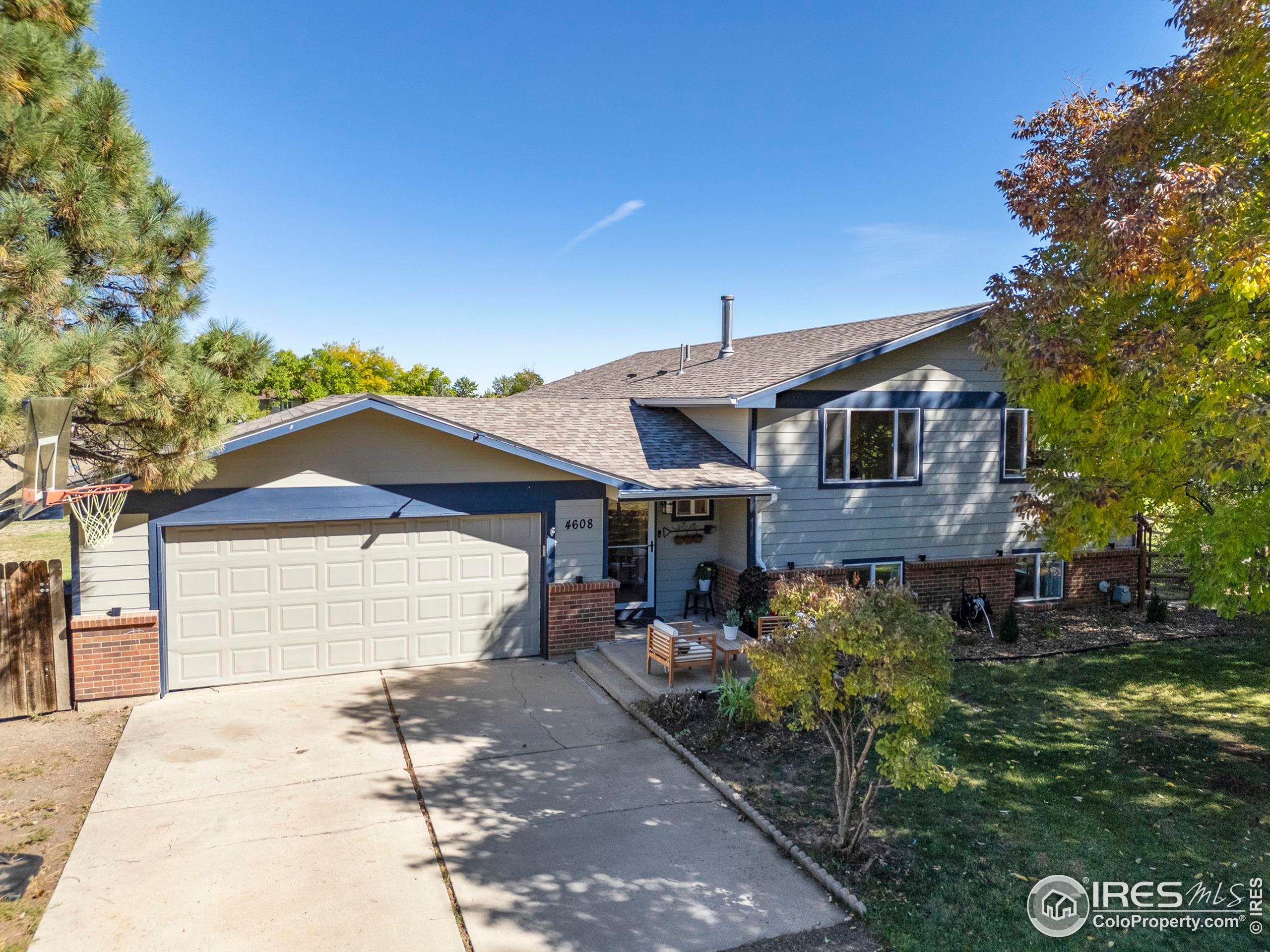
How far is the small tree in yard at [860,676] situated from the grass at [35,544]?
1577cm

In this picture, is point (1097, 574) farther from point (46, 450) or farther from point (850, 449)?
point (46, 450)

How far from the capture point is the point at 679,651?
9.69m

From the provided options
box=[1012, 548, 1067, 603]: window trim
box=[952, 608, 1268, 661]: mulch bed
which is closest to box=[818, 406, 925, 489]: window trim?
box=[952, 608, 1268, 661]: mulch bed

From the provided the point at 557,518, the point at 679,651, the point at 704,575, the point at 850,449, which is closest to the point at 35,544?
the point at 557,518

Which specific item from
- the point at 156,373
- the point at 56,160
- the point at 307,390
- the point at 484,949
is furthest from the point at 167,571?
the point at 307,390

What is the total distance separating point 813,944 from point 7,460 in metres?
8.52

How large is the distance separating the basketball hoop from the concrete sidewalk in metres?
2.22

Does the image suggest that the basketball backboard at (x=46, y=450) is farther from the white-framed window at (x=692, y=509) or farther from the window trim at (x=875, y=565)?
the window trim at (x=875, y=565)

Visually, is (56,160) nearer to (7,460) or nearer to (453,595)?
(7,460)

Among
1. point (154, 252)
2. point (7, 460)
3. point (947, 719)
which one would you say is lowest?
point (947, 719)

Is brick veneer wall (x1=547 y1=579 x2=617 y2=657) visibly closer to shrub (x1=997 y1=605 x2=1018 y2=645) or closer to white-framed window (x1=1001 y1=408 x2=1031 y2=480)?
shrub (x1=997 y1=605 x2=1018 y2=645)

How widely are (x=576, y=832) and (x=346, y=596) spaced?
5.50 m

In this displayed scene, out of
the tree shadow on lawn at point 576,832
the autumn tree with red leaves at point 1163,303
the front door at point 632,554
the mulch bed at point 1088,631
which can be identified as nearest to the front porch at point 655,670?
the tree shadow on lawn at point 576,832

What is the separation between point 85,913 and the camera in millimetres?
4977
